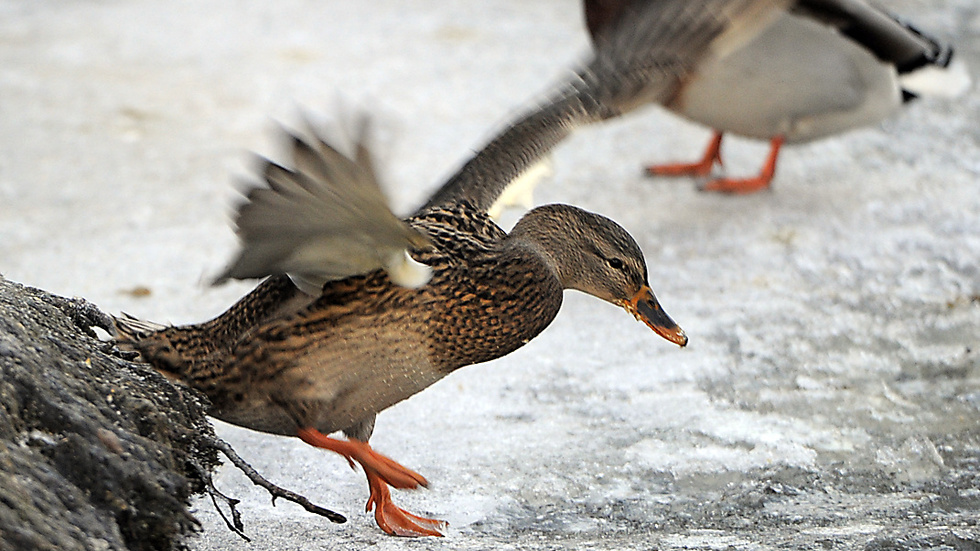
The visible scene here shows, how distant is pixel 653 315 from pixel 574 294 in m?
1.55

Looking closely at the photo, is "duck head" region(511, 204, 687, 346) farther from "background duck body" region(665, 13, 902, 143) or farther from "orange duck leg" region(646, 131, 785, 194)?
"orange duck leg" region(646, 131, 785, 194)

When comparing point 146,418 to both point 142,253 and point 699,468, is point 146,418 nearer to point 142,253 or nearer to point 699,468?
point 699,468

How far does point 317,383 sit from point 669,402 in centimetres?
126

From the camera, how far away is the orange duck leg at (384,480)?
263 centimetres

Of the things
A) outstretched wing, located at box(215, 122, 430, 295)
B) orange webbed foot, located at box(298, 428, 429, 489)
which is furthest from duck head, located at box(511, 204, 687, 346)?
orange webbed foot, located at box(298, 428, 429, 489)

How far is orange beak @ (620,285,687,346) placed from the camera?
110 inches

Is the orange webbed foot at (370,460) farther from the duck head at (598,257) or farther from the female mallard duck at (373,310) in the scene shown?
the duck head at (598,257)

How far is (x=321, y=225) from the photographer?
2.35 m

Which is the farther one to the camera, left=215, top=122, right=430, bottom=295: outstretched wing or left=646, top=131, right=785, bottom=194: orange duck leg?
left=646, top=131, right=785, bottom=194: orange duck leg

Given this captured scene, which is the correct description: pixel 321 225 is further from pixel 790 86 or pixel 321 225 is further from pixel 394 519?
pixel 790 86

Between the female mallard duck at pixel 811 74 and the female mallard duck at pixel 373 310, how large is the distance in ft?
7.18

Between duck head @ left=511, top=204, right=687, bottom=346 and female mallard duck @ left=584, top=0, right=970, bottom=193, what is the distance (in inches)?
84.5

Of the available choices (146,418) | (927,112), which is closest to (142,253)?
(146,418)

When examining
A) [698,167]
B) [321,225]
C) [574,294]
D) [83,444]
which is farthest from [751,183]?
[83,444]
